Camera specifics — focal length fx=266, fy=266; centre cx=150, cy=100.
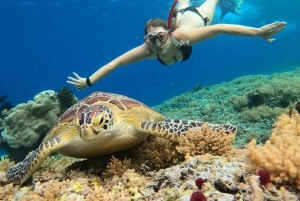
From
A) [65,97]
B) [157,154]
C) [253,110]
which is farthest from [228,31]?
[65,97]

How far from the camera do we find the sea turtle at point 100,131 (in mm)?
2891

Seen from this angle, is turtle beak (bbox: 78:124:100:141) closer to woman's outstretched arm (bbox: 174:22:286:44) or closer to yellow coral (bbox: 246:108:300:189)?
yellow coral (bbox: 246:108:300:189)

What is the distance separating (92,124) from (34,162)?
38.3 inches

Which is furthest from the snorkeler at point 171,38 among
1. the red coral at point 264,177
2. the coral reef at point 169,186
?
the red coral at point 264,177

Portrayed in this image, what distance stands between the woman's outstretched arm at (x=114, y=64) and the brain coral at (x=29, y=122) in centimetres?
241

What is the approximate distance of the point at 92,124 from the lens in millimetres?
2824

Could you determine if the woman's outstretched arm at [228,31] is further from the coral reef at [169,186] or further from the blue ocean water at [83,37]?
the blue ocean water at [83,37]

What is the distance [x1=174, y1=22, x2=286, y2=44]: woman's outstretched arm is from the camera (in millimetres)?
4160

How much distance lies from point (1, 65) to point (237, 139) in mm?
71571

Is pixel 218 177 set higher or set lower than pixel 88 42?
lower

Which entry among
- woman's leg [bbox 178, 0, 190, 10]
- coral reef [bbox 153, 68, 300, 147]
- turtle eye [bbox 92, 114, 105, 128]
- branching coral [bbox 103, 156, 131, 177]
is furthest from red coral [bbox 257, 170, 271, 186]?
woman's leg [bbox 178, 0, 190, 10]

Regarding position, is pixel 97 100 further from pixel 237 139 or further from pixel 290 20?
pixel 290 20

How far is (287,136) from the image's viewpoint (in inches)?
89.7

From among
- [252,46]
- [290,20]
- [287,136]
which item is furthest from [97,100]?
[252,46]
